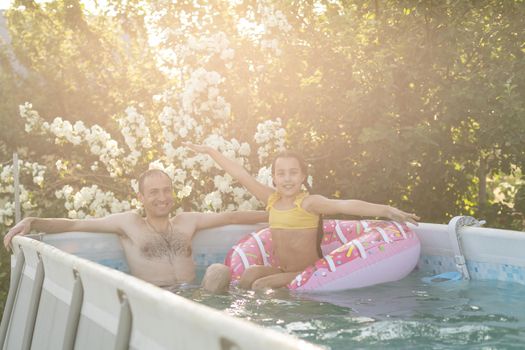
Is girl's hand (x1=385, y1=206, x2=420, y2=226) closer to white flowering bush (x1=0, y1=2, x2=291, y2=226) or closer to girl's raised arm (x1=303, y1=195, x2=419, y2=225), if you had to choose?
girl's raised arm (x1=303, y1=195, x2=419, y2=225)

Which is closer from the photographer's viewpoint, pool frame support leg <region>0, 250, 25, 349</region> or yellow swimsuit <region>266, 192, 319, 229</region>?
pool frame support leg <region>0, 250, 25, 349</region>

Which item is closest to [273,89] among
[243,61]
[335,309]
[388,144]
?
[243,61]

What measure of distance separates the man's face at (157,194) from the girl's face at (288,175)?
703mm

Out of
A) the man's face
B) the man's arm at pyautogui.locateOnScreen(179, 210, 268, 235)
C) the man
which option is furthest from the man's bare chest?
the man's arm at pyautogui.locateOnScreen(179, 210, 268, 235)

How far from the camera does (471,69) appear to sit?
23.2ft

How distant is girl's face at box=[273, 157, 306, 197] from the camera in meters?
5.20

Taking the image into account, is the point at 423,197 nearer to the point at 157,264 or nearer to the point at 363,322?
the point at 157,264

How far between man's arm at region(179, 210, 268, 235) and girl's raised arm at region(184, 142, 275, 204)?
25cm

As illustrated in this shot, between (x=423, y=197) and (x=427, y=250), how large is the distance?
2.12 meters

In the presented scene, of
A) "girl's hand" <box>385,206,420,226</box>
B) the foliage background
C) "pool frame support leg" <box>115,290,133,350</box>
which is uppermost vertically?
the foliage background

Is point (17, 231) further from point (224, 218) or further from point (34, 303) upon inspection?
point (224, 218)

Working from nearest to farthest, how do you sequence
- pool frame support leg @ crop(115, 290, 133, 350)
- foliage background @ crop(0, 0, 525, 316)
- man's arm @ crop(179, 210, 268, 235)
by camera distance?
pool frame support leg @ crop(115, 290, 133, 350) < man's arm @ crop(179, 210, 268, 235) < foliage background @ crop(0, 0, 525, 316)

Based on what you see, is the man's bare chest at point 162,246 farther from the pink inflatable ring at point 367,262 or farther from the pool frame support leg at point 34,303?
the pool frame support leg at point 34,303

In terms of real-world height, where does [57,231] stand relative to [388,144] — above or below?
below
